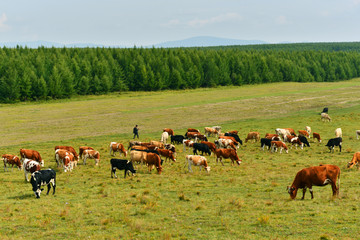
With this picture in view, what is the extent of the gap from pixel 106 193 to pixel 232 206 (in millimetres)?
7312

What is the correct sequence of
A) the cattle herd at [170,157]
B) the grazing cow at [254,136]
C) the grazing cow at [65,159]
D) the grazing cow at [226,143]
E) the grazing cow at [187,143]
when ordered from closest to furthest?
the cattle herd at [170,157], the grazing cow at [65,159], the grazing cow at [226,143], the grazing cow at [187,143], the grazing cow at [254,136]

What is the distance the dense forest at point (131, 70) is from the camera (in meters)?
86.8

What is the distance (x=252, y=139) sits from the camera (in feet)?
126

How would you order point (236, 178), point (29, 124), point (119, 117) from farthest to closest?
point (119, 117) < point (29, 124) < point (236, 178)

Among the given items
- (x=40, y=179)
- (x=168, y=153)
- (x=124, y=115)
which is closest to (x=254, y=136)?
(x=168, y=153)

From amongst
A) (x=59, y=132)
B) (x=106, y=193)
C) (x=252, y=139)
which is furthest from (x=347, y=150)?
(x=59, y=132)

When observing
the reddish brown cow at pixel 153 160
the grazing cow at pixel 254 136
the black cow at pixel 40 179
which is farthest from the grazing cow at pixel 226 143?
the black cow at pixel 40 179

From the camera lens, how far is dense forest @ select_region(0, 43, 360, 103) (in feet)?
285

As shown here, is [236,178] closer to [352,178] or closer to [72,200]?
[352,178]

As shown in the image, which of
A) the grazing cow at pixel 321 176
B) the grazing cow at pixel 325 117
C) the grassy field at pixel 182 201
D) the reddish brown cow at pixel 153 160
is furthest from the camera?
the grazing cow at pixel 325 117

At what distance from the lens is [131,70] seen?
109 meters

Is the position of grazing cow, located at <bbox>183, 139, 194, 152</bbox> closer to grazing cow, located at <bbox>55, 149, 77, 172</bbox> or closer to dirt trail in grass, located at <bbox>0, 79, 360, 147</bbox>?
grazing cow, located at <bbox>55, 149, 77, 172</bbox>

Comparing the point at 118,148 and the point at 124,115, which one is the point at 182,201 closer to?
the point at 118,148

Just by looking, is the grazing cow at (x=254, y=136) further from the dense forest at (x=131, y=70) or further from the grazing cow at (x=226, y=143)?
the dense forest at (x=131, y=70)
